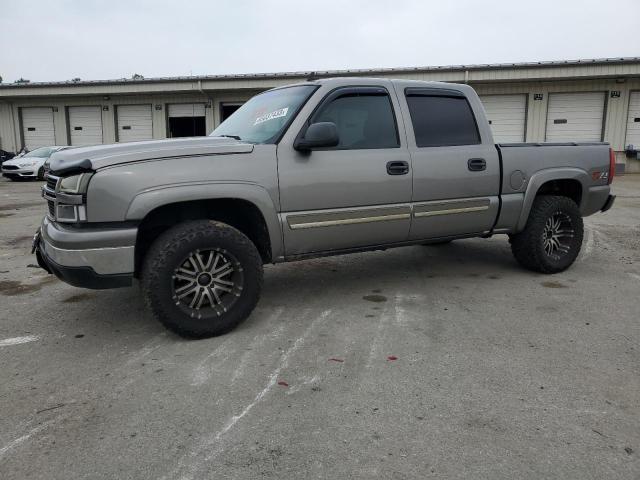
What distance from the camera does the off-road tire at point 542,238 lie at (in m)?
5.44

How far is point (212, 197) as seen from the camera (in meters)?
3.71

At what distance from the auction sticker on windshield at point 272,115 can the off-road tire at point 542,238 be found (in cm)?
281

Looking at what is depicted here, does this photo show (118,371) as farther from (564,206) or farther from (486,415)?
(564,206)

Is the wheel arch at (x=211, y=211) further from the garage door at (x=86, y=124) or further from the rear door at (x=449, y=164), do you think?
the garage door at (x=86, y=124)

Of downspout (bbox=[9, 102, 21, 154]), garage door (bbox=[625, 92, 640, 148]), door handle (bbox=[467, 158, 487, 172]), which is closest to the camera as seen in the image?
door handle (bbox=[467, 158, 487, 172])

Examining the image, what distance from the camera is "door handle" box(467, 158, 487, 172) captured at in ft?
16.1

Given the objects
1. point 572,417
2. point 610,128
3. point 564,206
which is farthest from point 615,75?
point 572,417

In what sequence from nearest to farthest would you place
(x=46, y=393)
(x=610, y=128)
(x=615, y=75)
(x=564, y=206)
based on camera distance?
(x=46, y=393) < (x=564, y=206) < (x=615, y=75) < (x=610, y=128)

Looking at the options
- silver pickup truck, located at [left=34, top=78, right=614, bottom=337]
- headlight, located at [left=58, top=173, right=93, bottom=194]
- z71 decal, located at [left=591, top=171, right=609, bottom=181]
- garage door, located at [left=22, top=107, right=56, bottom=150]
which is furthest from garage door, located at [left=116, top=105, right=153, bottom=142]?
headlight, located at [left=58, top=173, right=93, bottom=194]

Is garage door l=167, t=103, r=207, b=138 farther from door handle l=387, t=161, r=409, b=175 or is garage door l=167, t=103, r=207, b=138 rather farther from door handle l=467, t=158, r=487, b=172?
door handle l=387, t=161, r=409, b=175

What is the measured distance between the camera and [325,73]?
73.0 ft

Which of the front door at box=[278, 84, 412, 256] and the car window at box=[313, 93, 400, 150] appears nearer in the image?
the front door at box=[278, 84, 412, 256]

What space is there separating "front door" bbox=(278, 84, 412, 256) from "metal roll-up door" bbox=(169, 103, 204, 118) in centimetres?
2233

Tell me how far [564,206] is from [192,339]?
160 inches
